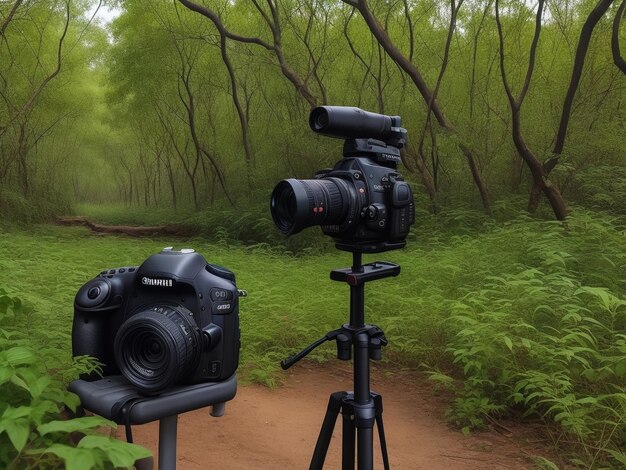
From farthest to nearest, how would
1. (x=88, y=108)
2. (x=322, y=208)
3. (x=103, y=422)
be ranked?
(x=88, y=108)
(x=322, y=208)
(x=103, y=422)

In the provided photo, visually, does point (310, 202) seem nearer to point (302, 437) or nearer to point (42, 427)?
point (42, 427)

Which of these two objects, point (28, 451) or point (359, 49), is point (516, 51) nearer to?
point (359, 49)

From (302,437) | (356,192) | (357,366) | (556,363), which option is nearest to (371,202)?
(356,192)

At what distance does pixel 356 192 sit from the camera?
169 cm

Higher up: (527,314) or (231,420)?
(527,314)

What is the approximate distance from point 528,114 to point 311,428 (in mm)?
9210

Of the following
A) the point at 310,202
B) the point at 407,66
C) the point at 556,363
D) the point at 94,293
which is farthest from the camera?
the point at 407,66

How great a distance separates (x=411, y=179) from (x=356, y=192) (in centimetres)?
881

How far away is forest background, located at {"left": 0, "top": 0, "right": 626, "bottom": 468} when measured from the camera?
2.93 metres

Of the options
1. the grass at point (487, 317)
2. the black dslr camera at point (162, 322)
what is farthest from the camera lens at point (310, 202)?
the grass at point (487, 317)

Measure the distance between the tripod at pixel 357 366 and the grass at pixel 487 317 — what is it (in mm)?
1289

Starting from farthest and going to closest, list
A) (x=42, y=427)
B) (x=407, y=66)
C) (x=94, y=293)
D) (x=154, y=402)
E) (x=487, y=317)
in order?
(x=407, y=66)
(x=487, y=317)
(x=94, y=293)
(x=154, y=402)
(x=42, y=427)

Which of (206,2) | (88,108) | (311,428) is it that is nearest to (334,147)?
(206,2)

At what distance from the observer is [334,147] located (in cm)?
1041
